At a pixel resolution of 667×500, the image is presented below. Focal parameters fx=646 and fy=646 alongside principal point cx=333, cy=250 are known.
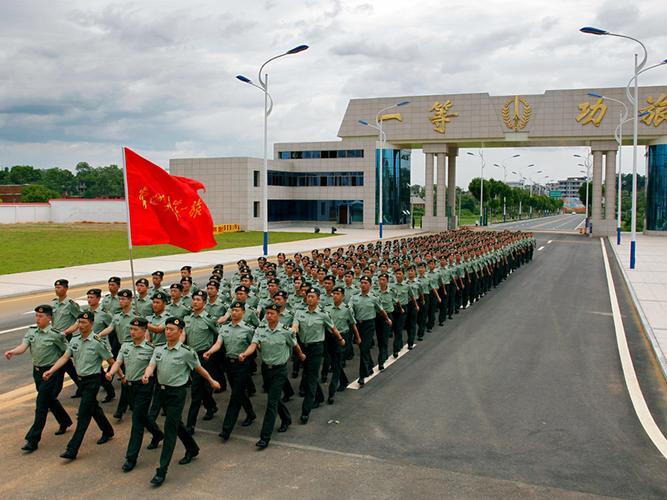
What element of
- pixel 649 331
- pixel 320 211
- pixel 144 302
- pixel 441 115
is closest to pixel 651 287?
pixel 649 331

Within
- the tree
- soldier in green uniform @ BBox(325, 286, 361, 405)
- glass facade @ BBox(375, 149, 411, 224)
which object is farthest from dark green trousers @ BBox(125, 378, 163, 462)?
the tree

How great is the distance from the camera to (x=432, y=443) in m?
7.31

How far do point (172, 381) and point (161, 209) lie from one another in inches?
168

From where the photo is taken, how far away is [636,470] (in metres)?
6.66

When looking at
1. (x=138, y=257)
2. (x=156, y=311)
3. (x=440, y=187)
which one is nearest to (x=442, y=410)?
(x=156, y=311)

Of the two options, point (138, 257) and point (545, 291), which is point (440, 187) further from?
point (545, 291)

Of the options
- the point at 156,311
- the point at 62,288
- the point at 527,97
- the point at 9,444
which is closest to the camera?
the point at 9,444

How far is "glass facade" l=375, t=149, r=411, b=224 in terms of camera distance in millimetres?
59031

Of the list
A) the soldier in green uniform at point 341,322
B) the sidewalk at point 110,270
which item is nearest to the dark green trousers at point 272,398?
the soldier in green uniform at point 341,322

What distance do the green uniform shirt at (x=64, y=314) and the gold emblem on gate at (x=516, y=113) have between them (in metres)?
47.2

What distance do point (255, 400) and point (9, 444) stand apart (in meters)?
3.07

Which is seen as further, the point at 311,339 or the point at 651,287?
the point at 651,287

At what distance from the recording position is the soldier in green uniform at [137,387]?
21.5ft

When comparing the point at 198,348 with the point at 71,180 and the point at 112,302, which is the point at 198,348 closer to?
the point at 112,302
